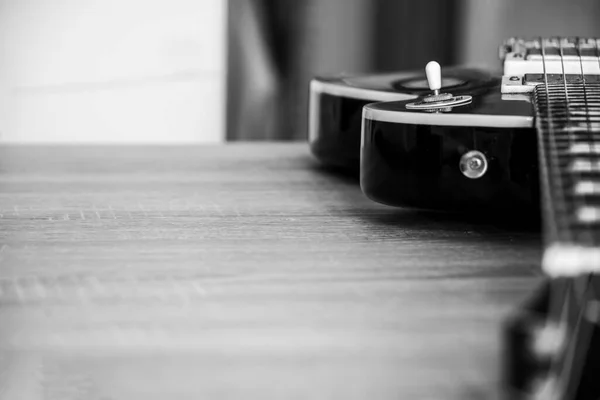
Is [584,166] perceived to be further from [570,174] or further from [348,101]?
[348,101]

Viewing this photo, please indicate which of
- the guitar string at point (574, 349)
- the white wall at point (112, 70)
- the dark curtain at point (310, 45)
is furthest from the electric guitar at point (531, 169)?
the white wall at point (112, 70)

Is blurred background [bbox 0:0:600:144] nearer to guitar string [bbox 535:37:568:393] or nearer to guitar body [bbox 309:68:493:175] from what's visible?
guitar body [bbox 309:68:493:175]

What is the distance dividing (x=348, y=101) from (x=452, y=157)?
0.69ft

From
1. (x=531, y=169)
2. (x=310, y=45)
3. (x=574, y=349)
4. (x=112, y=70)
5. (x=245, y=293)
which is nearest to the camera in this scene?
(x=574, y=349)

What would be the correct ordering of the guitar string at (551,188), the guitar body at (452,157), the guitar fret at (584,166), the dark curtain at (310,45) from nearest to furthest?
the guitar string at (551,188), the guitar fret at (584,166), the guitar body at (452,157), the dark curtain at (310,45)

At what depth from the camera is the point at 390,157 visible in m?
0.57

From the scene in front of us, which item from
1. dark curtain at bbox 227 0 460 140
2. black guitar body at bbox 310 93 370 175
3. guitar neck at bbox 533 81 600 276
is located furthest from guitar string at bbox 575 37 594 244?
dark curtain at bbox 227 0 460 140

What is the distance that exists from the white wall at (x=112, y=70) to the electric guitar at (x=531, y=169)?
136 centimetres

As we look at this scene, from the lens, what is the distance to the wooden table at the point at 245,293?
0.30m

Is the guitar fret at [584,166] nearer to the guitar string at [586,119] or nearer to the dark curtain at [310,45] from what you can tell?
the guitar string at [586,119]

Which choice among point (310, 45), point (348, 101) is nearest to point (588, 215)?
point (348, 101)

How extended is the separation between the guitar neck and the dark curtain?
127cm

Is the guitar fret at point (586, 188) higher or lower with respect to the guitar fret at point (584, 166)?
lower

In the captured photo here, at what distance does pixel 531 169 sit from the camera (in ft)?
1.76
